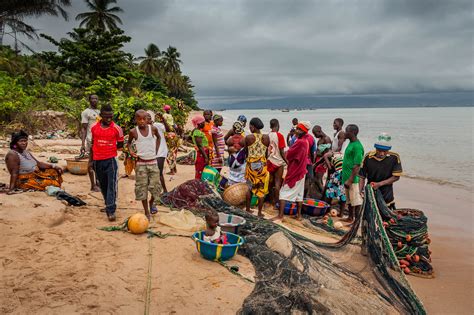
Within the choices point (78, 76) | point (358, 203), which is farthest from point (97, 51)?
point (358, 203)

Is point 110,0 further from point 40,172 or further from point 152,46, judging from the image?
point 40,172

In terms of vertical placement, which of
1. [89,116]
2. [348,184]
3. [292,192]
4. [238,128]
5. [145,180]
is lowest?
[292,192]

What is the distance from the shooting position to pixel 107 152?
533 cm

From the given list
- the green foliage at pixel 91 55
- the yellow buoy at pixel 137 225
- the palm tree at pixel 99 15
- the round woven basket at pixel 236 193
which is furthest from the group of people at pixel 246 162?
the palm tree at pixel 99 15

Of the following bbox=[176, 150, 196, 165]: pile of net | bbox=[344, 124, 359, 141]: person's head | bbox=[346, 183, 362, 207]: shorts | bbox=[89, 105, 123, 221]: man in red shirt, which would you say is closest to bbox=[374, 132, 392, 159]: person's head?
bbox=[344, 124, 359, 141]: person's head

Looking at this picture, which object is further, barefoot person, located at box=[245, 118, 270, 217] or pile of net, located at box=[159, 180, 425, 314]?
barefoot person, located at box=[245, 118, 270, 217]

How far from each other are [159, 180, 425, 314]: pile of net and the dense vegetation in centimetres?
974

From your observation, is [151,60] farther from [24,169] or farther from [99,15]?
[24,169]

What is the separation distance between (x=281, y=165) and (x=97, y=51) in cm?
2081

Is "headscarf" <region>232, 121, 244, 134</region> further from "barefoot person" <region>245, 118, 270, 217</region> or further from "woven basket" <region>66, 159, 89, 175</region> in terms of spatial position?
"woven basket" <region>66, 159, 89, 175</region>

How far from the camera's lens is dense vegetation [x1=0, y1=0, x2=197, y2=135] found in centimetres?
1411

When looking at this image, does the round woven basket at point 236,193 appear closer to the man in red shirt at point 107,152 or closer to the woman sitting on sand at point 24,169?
the man in red shirt at point 107,152

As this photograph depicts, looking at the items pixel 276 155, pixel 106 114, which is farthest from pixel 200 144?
pixel 106 114

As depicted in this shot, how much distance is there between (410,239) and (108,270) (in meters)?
4.22
